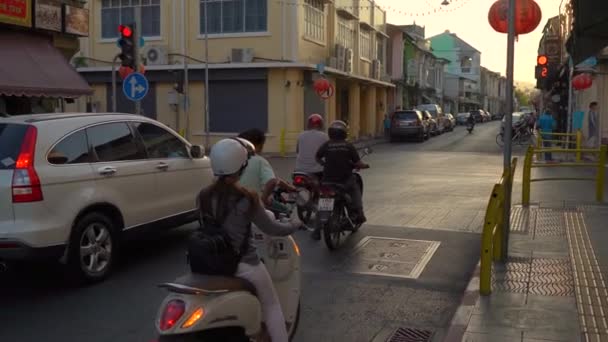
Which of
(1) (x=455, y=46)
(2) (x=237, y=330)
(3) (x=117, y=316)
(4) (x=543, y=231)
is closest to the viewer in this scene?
(2) (x=237, y=330)

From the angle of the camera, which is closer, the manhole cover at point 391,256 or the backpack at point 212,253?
the backpack at point 212,253

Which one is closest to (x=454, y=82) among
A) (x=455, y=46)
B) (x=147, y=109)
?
(x=455, y=46)

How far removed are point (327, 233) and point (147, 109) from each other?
23.3 meters

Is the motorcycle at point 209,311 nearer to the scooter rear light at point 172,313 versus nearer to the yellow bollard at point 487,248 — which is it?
the scooter rear light at point 172,313

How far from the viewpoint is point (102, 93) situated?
3066 centimetres

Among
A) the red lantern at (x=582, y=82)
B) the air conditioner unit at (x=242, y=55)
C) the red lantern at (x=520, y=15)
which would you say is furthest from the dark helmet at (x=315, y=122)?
the air conditioner unit at (x=242, y=55)

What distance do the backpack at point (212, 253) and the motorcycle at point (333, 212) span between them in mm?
4202

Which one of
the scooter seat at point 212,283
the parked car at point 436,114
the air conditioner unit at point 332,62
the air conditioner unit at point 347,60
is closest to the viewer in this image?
the scooter seat at point 212,283

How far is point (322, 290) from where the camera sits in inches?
256

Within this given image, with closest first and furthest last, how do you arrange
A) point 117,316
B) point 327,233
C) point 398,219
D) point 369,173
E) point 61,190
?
point 117,316 → point 61,190 → point 327,233 → point 398,219 → point 369,173

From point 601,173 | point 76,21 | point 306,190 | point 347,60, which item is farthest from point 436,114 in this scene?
point 306,190

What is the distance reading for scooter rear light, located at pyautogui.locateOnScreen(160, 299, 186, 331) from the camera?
3389 millimetres

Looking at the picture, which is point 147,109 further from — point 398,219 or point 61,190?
point 61,190

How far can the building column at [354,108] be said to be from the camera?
37.2 metres
